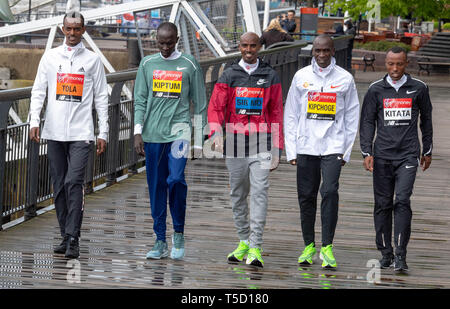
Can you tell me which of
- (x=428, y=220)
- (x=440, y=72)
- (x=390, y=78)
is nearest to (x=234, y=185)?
(x=390, y=78)

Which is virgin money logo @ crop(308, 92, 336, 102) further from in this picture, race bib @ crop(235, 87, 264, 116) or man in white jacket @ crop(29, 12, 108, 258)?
man in white jacket @ crop(29, 12, 108, 258)

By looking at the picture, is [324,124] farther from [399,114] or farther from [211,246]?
[211,246]

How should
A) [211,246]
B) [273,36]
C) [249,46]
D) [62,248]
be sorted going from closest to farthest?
[249,46], [62,248], [211,246], [273,36]

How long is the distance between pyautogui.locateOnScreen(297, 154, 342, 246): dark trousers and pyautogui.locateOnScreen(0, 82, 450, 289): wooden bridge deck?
1.06 feet

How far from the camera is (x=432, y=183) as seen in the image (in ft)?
45.1

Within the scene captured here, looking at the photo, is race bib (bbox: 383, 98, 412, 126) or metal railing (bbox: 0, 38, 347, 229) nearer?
race bib (bbox: 383, 98, 412, 126)

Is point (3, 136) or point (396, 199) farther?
point (3, 136)

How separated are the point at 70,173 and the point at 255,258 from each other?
1605 mm

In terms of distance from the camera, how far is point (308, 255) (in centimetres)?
851

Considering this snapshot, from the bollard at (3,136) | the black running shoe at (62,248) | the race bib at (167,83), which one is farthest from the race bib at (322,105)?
the bollard at (3,136)

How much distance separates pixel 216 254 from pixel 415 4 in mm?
33321

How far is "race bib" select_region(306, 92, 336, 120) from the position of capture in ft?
27.1

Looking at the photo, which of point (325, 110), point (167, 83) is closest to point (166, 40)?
point (167, 83)

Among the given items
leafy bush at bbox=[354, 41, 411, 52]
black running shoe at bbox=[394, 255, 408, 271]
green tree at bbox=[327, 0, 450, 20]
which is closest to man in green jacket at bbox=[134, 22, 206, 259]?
black running shoe at bbox=[394, 255, 408, 271]
